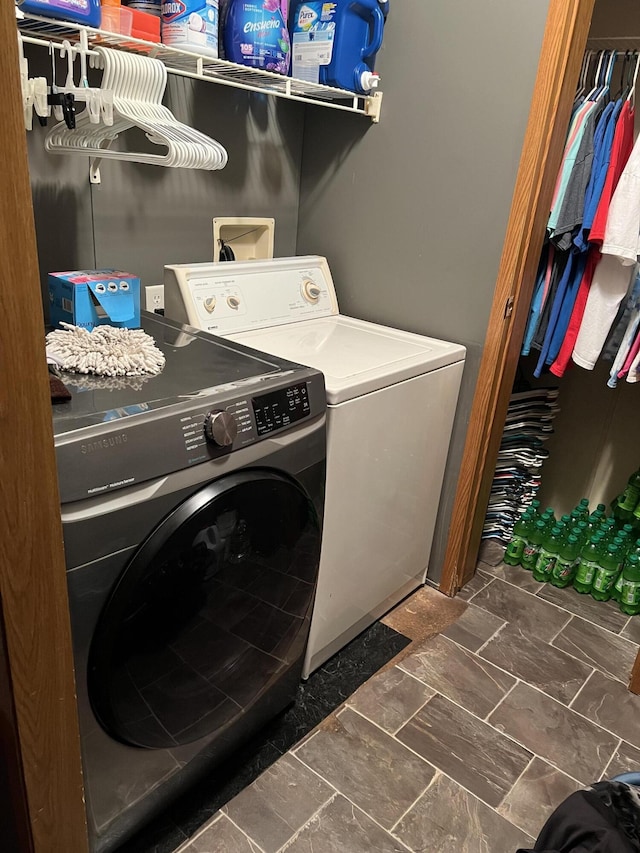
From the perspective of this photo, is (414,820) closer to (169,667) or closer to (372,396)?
(169,667)

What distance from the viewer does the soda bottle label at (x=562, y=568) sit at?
7.23ft

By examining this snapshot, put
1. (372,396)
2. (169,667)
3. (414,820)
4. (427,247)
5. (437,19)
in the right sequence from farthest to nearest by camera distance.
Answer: (427,247) → (437,19) → (372,396) → (414,820) → (169,667)

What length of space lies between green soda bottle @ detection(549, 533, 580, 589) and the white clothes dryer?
0.54 m

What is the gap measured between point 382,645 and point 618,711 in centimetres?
66

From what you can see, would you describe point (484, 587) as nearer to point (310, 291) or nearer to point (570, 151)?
point (310, 291)

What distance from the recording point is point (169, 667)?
112cm

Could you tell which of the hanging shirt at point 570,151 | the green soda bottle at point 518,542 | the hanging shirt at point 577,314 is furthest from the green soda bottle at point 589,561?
the hanging shirt at point 570,151

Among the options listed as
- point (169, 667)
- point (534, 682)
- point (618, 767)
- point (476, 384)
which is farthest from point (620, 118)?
point (169, 667)

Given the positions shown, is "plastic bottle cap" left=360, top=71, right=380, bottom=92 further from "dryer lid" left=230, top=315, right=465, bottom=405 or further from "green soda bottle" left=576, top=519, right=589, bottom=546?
"green soda bottle" left=576, top=519, right=589, bottom=546

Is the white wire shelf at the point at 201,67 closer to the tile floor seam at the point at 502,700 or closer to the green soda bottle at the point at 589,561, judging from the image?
the green soda bottle at the point at 589,561

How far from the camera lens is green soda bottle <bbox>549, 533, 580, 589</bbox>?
2.20m

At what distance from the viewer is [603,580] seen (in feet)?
7.04

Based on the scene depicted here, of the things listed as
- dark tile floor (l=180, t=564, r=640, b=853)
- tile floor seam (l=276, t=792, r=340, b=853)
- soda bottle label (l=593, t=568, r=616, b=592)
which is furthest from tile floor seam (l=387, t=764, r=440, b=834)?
soda bottle label (l=593, t=568, r=616, b=592)

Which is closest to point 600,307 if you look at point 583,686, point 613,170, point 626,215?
point 626,215
